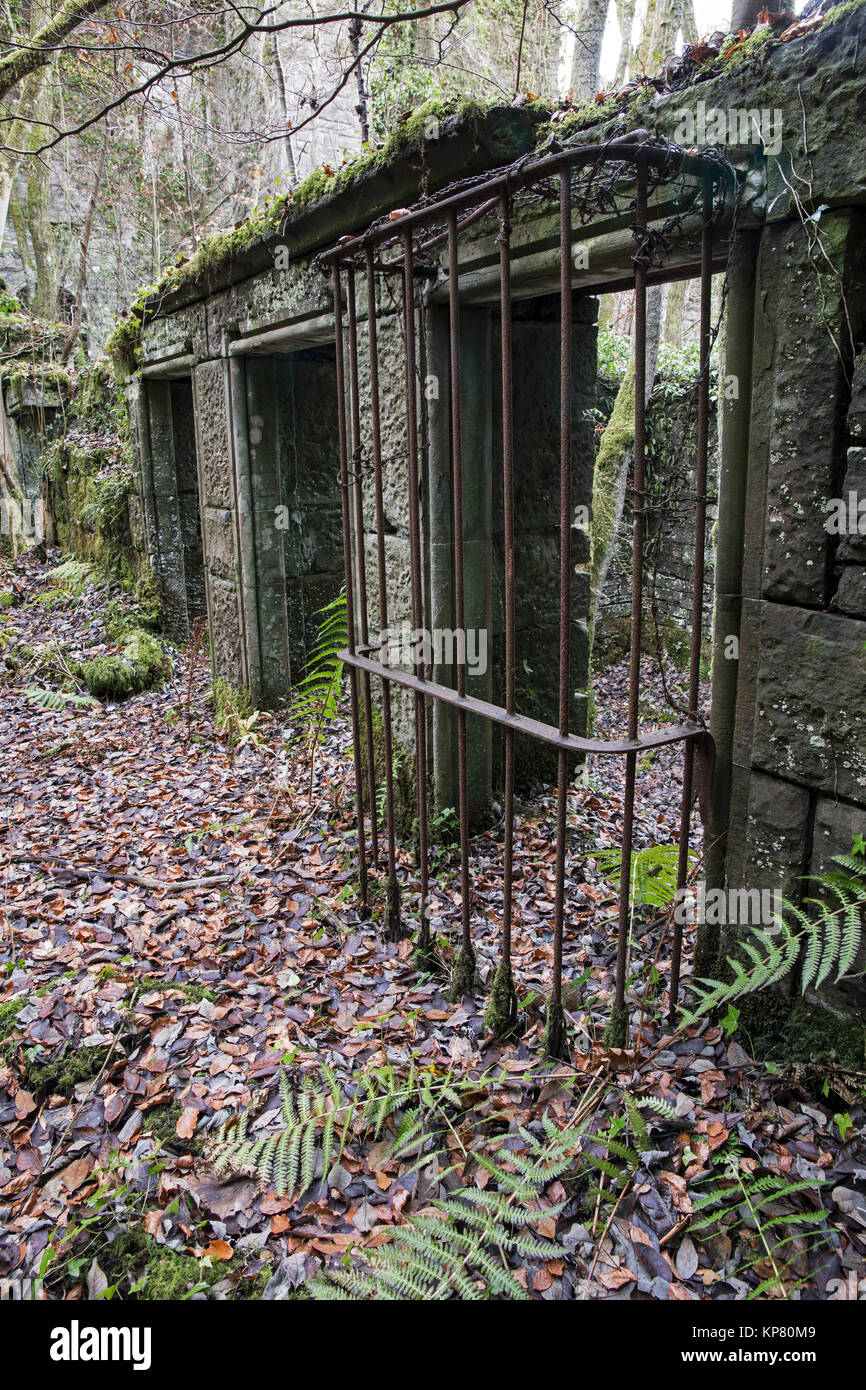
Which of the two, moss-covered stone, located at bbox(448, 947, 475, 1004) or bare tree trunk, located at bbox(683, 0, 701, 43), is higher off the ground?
bare tree trunk, located at bbox(683, 0, 701, 43)

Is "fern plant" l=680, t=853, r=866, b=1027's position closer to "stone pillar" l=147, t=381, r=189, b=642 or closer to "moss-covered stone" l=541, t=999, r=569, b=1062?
"moss-covered stone" l=541, t=999, r=569, b=1062

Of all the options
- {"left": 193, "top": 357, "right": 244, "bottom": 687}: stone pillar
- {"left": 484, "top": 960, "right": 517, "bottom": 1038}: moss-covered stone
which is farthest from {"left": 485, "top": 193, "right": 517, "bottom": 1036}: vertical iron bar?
{"left": 193, "top": 357, "right": 244, "bottom": 687}: stone pillar

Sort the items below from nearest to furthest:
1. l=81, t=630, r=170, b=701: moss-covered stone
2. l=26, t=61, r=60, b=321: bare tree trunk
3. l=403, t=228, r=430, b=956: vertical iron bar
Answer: l=403, t=228, r=430, b=956: vertical iron bar
l=81, t=630, r=170, b=701: moss-covered stone
l=26, t=61, r=60, b=321: bare tree trunk

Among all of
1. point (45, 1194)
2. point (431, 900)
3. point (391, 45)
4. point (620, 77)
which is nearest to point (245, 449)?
point (431, 900)

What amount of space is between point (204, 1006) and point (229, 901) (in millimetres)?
752

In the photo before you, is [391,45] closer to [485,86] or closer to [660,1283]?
[485,86]

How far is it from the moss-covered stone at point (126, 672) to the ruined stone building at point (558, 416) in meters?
0.85

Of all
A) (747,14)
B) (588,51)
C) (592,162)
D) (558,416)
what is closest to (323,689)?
(558,416)

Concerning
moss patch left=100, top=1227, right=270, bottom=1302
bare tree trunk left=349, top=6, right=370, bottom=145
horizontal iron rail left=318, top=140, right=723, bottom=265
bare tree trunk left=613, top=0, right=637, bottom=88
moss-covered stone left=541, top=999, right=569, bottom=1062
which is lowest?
moss patch left=100, top=1227, right=270, bottom=1302

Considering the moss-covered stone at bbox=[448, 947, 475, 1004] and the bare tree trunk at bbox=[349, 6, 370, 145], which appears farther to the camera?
the bare tree trunk at bbox=[349, 6, 370, 145]

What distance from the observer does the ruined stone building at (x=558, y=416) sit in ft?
7.01

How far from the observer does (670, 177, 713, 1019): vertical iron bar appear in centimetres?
217

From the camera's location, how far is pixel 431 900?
3.77 m

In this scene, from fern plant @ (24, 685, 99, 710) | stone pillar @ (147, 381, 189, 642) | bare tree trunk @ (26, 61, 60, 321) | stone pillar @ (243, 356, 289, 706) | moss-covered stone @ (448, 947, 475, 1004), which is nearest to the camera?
moss-covered stone @ (448, 947, 475, 1004)
